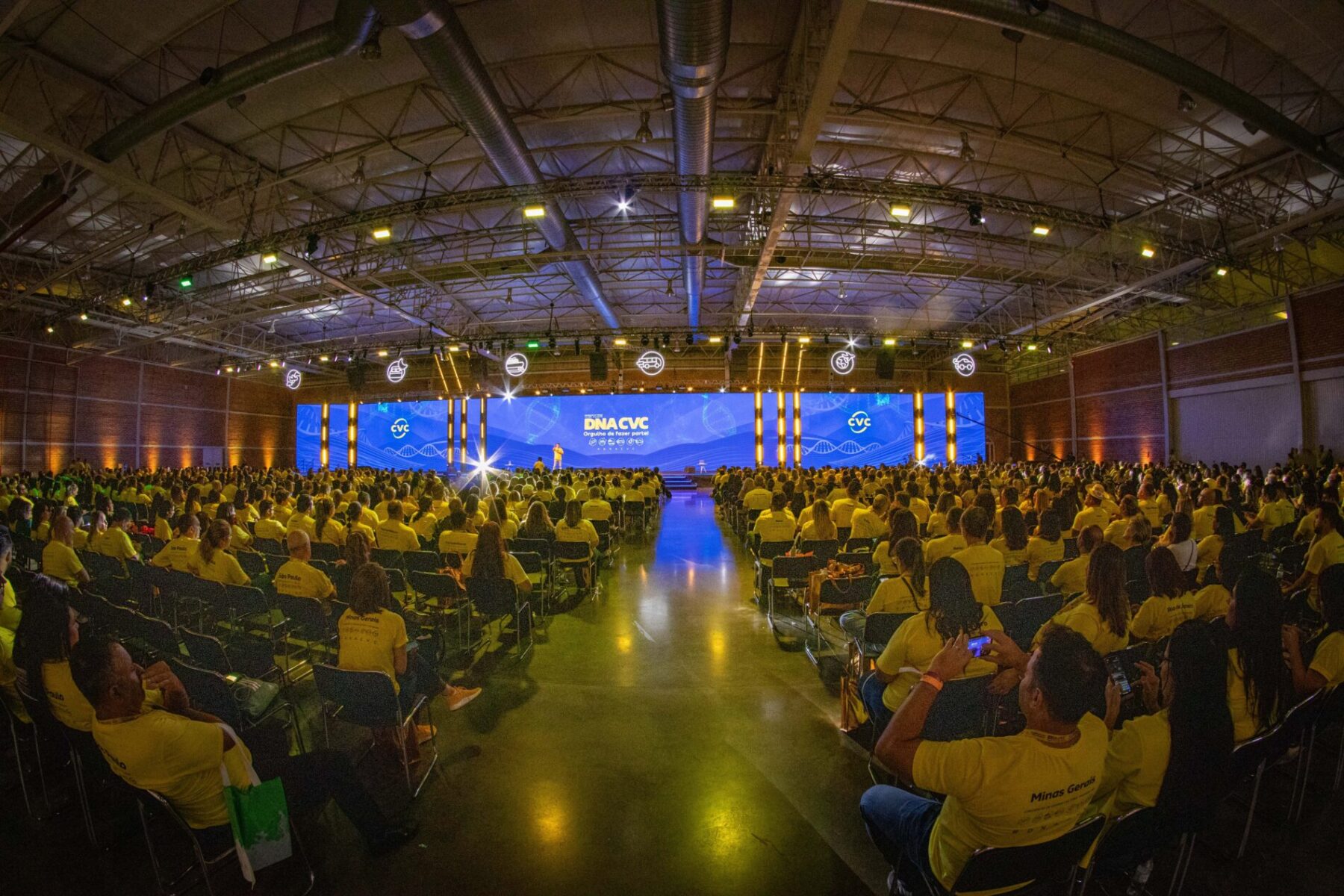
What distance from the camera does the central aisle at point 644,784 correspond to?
106 inches

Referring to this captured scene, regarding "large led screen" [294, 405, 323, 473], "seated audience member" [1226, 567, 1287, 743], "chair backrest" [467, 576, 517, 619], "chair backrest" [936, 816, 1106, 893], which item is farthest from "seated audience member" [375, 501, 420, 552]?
"large led screen" [294, 405, 323, 473]

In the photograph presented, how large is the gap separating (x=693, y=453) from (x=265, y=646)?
917 inches

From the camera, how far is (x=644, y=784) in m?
3.38

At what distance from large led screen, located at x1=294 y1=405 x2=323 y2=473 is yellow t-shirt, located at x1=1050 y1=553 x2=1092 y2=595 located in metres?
33.1

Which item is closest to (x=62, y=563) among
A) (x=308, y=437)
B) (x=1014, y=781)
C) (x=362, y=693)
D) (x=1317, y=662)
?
(x=362, y=693)

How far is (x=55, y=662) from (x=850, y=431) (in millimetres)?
27098

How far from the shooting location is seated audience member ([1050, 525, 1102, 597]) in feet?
15.1

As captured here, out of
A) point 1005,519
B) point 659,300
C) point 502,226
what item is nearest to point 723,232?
point 502,226

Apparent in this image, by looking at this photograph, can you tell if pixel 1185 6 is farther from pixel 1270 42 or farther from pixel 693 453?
pixel 693 453

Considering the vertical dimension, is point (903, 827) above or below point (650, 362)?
below

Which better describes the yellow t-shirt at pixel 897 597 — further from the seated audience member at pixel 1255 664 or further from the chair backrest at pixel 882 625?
the seated audience member at pixel 1255 664

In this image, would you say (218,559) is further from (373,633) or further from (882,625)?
(882,625)

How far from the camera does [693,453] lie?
89.1 feet

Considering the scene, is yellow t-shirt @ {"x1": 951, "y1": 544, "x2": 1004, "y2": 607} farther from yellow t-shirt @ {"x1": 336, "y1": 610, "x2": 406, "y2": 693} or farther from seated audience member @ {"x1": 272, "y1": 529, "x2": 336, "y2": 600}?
seated audience member @ {"x1": 272, "y1": 529, "x2": 336, "y2": 600}
